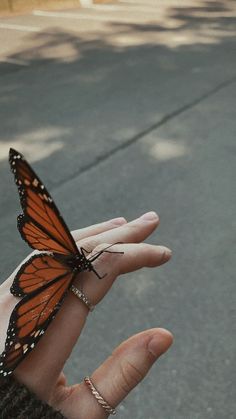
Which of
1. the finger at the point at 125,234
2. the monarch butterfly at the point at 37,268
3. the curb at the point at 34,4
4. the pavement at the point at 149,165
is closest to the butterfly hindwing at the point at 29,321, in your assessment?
the monarch butterfly at the point at 37,268

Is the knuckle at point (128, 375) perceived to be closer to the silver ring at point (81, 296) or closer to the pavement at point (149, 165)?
the silver ring at point (81, 296)

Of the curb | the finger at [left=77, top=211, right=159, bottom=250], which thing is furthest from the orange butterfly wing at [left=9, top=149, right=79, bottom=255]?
the curb

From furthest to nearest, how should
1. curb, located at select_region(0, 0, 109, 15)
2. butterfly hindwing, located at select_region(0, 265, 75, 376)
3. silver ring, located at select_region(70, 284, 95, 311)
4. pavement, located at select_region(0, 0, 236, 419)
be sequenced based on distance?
curb, located at select_region(0, 0, 109, 15) < pavement, located at select_region(0, 0, 236, 419) < silver ring, located at select_region(70, 284, 95, 311) < butterfly hindwing, located at select_region(0, 265, 75, 376)

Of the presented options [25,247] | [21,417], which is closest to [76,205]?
[25,247]

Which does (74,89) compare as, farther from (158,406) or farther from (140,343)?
(140,343)

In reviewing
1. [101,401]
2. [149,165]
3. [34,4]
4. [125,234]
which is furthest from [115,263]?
[34,4]

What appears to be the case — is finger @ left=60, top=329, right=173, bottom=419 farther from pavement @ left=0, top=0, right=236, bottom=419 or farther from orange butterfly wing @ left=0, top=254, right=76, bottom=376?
pavement @ left=0, top=0, right=236, bottom=419

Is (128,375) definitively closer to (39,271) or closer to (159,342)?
(159,342)
